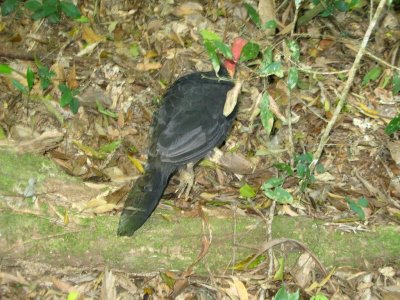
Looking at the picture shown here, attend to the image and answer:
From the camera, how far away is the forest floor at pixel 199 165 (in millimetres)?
3184

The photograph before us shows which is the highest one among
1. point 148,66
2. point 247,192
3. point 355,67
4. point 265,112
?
point 355,67

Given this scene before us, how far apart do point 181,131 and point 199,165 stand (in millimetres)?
498

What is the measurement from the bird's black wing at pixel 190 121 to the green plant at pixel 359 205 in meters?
1.15

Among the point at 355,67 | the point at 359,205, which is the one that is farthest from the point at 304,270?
the point at 355,67

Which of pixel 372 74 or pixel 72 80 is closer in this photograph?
pixel 372 74

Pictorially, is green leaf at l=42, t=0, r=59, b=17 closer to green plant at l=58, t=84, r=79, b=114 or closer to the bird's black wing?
green plant at l=58, t=84, r=79, b=114

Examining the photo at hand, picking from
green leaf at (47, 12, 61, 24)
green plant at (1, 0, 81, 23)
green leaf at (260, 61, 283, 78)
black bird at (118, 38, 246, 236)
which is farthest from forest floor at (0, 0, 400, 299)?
green plant at (1, 0, 81, 23)

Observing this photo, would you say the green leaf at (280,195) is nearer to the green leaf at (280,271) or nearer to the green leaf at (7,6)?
the green leaf at (280,271)

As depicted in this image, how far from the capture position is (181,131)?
3900 millimetres

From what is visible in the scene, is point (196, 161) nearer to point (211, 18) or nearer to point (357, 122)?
point (357, 122)

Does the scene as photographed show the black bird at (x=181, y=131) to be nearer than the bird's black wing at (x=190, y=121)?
Yes

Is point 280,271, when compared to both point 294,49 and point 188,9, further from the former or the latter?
point 188,9

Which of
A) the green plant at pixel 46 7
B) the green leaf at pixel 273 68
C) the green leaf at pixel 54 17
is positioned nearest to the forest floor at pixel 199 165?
the green leaf at pixel 273 68

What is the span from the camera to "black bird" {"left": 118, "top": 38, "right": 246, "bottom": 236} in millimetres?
3441
